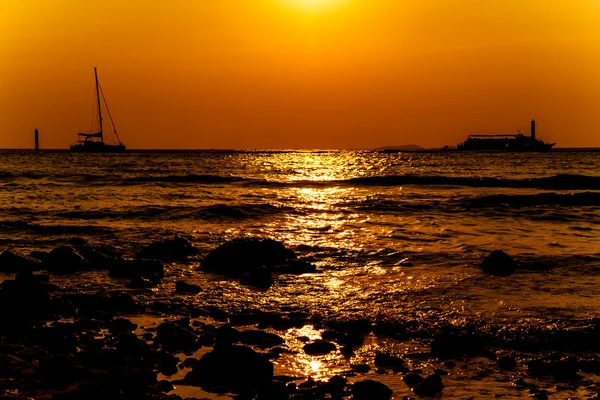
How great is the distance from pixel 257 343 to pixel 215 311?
239 centimetres

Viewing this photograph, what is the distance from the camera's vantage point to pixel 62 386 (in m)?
7.80

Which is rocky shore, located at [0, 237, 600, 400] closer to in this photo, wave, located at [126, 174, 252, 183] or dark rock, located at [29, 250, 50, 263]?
dark rock, located at [29, 250, 50, 263]

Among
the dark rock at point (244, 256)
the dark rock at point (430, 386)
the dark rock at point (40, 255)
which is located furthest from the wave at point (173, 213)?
the dark rock at point (430, 386)

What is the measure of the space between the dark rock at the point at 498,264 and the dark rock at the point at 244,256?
17.6 ft

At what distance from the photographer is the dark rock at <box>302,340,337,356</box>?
31.6 feet

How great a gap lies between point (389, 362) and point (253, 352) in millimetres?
2026

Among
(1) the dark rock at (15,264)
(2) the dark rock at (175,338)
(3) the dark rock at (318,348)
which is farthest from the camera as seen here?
(1) the dark rock at (15,264)

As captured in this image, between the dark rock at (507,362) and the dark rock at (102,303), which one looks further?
the dark rock at (102,303)

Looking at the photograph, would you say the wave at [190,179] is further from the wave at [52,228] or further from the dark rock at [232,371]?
the dark rock at [232,371]

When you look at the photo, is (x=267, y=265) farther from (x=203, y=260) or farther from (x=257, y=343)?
(x=257, y=343)

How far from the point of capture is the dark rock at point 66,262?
16.4 meters

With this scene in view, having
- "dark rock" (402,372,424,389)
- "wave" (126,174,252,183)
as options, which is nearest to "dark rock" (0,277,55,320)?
"dark rock" (402,372,424,389)

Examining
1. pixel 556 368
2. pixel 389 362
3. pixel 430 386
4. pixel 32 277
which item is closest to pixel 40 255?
pixel 32 277

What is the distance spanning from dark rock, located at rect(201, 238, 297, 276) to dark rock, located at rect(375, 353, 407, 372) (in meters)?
7.30
